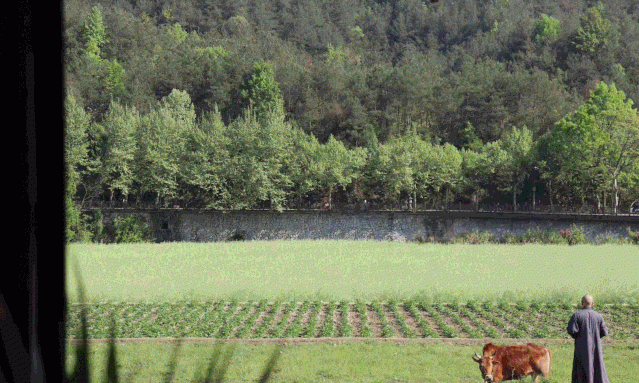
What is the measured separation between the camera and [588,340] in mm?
8484

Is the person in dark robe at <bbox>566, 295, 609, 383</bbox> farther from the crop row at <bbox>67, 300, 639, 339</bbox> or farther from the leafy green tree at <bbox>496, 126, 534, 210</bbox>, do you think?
the leafy green tree at <bbox>496, 126, 534, 210</bbox>

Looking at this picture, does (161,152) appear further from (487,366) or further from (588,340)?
(588,340)

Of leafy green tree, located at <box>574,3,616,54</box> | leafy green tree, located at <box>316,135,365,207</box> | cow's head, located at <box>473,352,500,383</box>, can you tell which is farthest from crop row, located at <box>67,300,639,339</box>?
leafy green tree, located at <box>574,3,616,54</box>

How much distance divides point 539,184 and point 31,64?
2238 inches

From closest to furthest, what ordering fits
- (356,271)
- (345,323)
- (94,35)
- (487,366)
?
(487,366)
(345,323)
(356,271)
(94,35)

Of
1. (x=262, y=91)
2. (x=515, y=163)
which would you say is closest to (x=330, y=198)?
(x=515, y=163)

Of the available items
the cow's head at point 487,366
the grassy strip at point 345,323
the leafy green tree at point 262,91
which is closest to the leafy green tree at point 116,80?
the leafy green tree at point 262,91

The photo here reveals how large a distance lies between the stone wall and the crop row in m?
30.7

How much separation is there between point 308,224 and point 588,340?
144 ft

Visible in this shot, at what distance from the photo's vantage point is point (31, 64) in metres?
0.97

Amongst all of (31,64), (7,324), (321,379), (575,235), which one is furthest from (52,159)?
(575,235)

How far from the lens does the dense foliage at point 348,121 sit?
5350 centimetres

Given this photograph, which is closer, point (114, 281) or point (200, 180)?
point (114, 281)

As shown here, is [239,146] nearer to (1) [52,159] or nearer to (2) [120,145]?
(2) [120,145]
